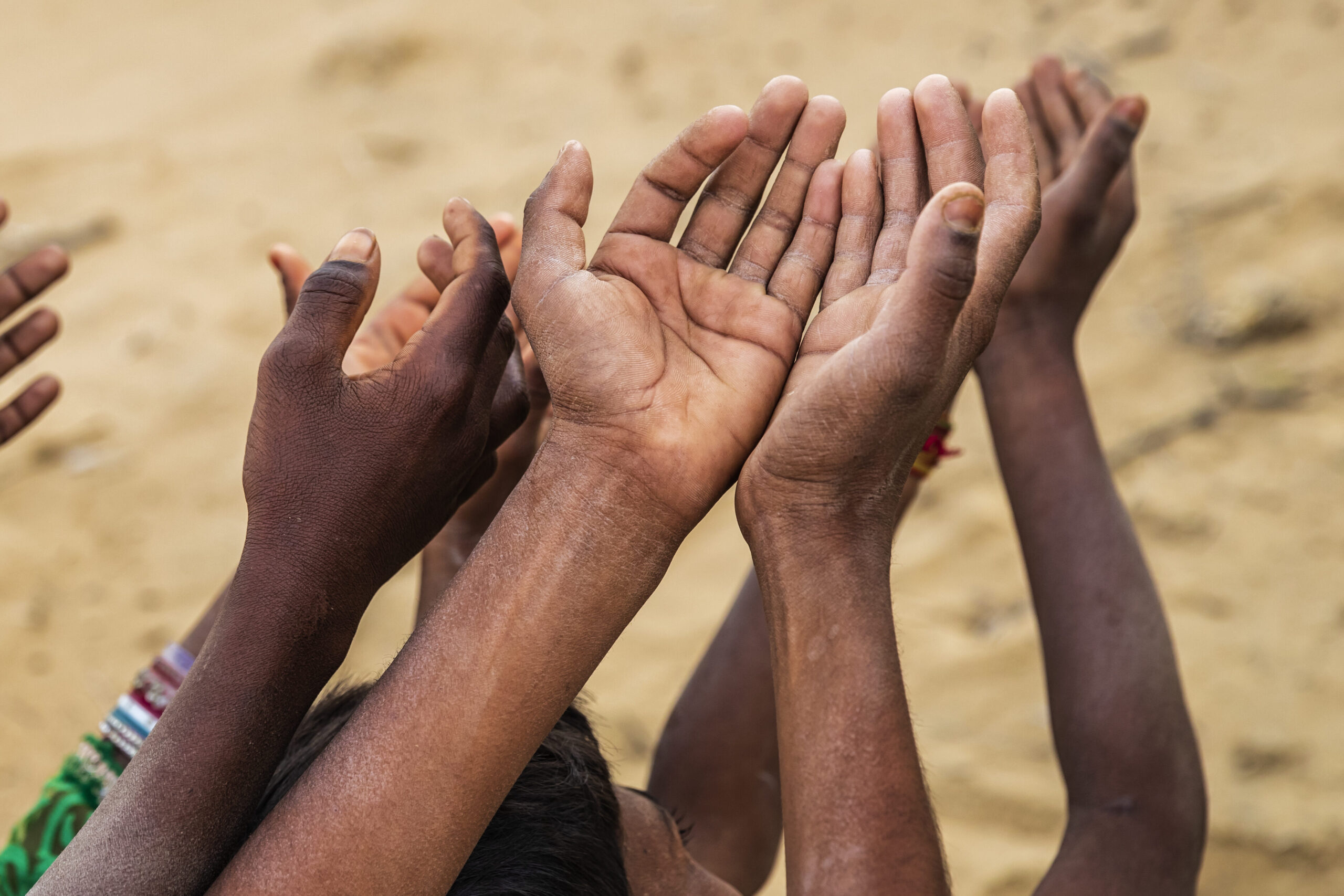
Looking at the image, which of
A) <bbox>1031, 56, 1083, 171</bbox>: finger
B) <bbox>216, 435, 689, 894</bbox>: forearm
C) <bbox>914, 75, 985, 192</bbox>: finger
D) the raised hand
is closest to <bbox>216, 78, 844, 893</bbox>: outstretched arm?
<bbox>216, 435, 689, 894</bbox>: forearm

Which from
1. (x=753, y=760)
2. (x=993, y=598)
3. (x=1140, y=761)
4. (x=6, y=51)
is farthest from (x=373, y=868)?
(x=6, y=51)

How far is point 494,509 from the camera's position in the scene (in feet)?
5.31

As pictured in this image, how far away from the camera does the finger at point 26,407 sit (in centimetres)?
177

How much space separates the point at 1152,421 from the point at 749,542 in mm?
1813

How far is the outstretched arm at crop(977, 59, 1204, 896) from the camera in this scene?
4.67ft

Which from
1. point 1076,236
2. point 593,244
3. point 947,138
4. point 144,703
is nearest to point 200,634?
point 144,703

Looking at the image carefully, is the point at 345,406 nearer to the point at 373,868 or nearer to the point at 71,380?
the point at 373,868

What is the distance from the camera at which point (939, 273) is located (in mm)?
895

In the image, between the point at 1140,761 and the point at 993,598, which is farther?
the point at 993,598

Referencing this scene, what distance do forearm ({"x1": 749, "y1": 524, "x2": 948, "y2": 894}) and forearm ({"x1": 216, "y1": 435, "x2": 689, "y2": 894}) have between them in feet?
0.47

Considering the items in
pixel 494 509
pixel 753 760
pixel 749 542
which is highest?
pixel 749 542

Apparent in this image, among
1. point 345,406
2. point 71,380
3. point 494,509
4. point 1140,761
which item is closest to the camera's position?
point 345,406

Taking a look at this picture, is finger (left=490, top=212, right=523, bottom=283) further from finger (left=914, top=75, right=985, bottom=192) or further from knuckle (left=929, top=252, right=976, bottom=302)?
knuckle (left=929, top=252, right=976, bottom=302)

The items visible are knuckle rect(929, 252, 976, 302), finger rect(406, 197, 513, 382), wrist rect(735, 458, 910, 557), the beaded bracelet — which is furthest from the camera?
the beaded bracelet
